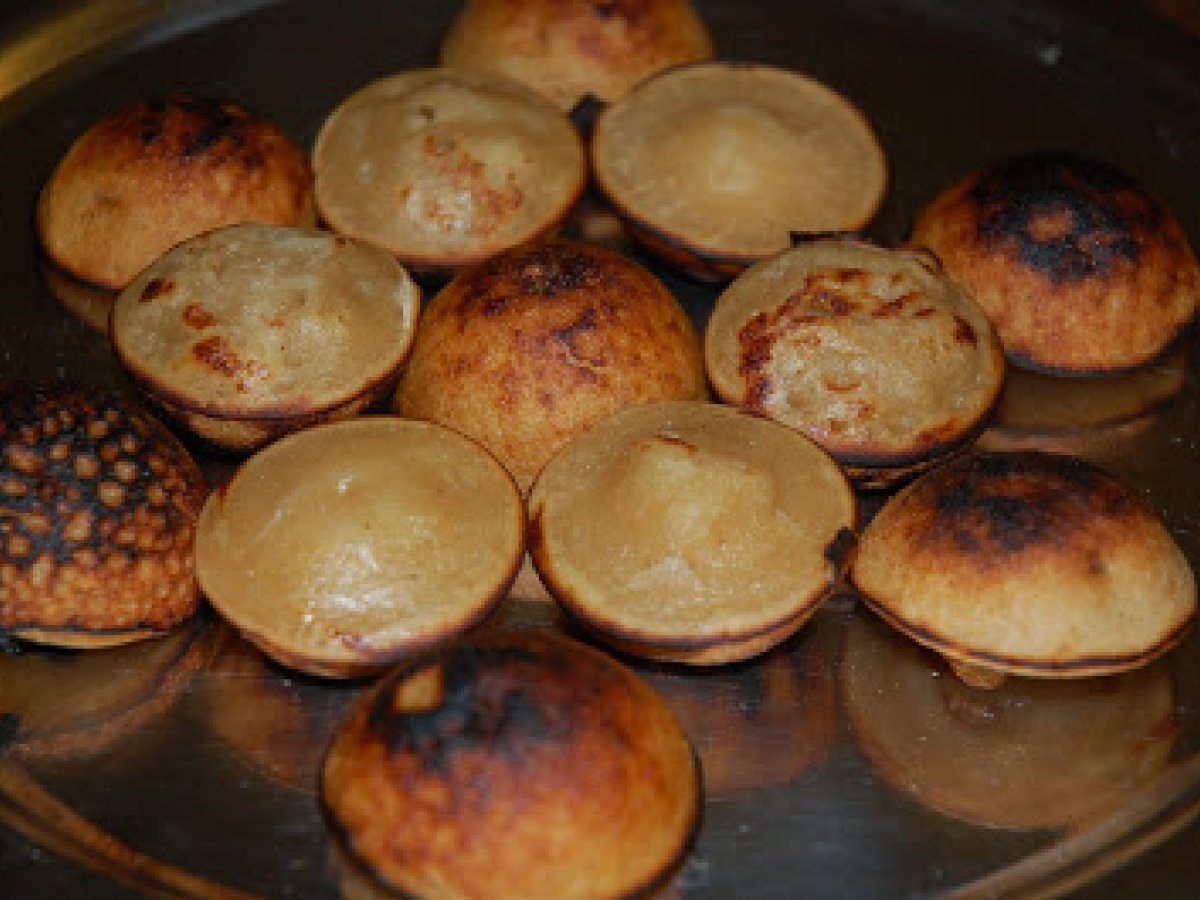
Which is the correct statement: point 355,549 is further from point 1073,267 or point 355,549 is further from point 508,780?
point 1073,267

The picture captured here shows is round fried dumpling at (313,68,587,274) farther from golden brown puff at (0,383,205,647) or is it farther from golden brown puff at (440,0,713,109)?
golden brown puff at (0,383,205,647)

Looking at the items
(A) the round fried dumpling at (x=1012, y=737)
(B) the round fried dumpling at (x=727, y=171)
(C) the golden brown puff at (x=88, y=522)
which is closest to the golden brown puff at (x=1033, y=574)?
(A) the round fried dumpling at (x=1012, y=737)

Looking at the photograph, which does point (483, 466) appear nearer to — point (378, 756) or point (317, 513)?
point (317, 513)

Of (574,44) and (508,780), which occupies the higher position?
(574,44)

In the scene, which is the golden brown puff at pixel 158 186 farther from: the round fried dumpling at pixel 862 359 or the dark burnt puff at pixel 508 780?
the dark burnt puff at pixel 508 780

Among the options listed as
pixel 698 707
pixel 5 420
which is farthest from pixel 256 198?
pixel 698 707

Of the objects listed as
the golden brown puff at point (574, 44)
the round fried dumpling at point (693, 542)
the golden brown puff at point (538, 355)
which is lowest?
the round fried dumpling at point (693, 542)

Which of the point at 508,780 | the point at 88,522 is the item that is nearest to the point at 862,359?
the point at 508,780
